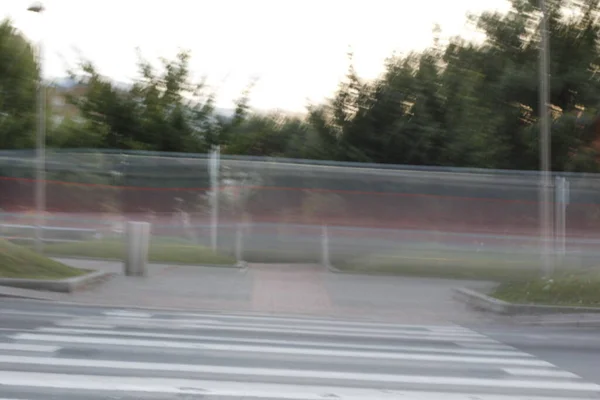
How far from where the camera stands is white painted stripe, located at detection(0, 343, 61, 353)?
8.52 metres

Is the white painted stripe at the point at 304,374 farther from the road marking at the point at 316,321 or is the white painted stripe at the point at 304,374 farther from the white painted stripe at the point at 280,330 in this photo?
the road marking at the point at 316,321

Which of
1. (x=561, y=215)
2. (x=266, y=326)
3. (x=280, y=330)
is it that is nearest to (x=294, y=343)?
(x=280, y=330)

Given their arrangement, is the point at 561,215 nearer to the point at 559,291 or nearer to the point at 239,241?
the point at 559,291

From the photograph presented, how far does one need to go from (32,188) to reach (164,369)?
549 inches

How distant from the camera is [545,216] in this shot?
18.5m

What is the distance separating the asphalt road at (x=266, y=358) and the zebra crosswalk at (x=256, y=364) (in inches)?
0.5

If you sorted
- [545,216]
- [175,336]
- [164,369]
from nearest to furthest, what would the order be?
[164,369], [175,336], [545,216]

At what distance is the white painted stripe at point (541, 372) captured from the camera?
28.6ft

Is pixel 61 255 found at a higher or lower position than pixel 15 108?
lower

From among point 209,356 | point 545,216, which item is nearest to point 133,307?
point 209,356

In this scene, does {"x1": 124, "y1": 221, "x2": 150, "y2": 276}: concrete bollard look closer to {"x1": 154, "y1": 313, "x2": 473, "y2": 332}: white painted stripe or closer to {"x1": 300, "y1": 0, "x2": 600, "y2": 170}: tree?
{"x1": 154, "y1": 313, "x2": 473, "y2": 332}: white painted stripe

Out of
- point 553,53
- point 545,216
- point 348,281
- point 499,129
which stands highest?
point 553,53

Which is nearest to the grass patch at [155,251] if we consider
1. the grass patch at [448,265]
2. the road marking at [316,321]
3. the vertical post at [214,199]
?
the vertical post at [214,199]

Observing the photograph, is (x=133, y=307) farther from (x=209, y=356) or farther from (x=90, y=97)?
(x=90, y=97)
